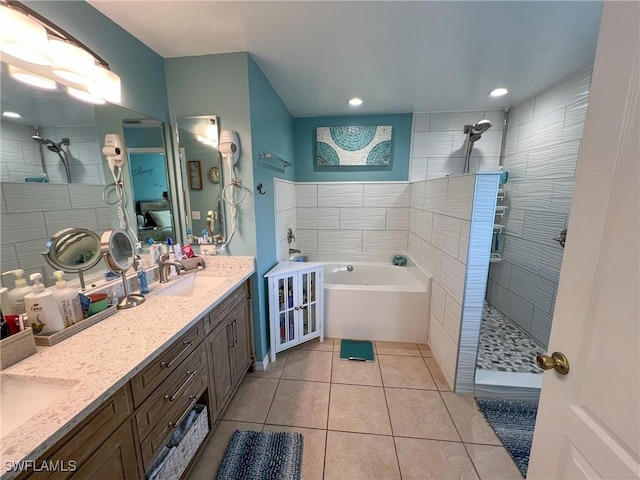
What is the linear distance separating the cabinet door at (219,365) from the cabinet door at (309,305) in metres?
0.81

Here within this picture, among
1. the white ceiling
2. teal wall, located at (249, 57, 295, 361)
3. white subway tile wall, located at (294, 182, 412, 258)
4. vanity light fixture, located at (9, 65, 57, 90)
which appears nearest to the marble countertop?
teal wall, located at (249, 57, 295, 361)

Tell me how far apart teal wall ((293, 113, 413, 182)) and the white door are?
271 centimetres

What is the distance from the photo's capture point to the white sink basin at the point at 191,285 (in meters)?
1.69

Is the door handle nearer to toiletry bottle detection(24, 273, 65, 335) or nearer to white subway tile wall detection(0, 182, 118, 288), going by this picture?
toiletry bottle detection(24, 273, 65, 335)

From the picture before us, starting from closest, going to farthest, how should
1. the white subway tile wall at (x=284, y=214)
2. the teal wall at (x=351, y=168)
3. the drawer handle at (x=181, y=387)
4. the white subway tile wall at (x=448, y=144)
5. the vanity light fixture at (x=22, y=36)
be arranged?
the vanity light fixture at (x=22, y=36)
the drawer handle at (x=181, y=387)
the white subway tile wall at (x=284, y=214)
the white subway tile wall at (x=448, y=144)
the teal wall at (x=351, y=168)

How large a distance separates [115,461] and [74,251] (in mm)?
927

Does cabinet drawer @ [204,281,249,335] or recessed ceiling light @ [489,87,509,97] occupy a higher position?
recessed ceiling light @ [489,87,509,97]

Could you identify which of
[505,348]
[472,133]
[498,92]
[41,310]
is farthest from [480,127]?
[41,310]

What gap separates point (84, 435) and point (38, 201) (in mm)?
972

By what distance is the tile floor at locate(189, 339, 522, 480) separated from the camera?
139cm

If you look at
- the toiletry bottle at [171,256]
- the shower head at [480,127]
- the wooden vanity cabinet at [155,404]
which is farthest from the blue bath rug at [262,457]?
the shower head at [480,127]

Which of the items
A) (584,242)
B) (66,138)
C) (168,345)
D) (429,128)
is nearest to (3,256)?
(66,138)

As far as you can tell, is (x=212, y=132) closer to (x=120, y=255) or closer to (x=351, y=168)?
(x=120, y=255)

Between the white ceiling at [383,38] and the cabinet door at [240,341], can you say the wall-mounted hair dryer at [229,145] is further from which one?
the cabinet door at [240,341]
